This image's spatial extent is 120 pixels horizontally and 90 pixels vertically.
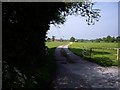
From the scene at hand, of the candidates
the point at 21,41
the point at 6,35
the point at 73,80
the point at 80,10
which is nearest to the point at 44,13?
the point at 21,41

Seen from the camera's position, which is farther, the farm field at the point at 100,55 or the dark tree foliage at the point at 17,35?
the farm field at the point at 100,55

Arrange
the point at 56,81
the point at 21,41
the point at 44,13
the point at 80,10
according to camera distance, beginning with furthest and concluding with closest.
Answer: the point at 80,10, the point at 56,81, the point at 44,13, the point at 21,41

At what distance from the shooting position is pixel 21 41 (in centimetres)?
1098

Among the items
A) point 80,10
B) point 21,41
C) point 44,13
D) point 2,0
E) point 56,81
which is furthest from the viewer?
point 80,10

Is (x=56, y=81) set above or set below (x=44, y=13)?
below

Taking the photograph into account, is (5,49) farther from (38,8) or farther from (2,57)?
(38,8)

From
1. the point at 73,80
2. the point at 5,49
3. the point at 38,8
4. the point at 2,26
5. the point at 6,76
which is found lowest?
the point at 73,80

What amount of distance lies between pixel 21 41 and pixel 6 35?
1.02m

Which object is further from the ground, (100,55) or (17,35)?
(17,35)

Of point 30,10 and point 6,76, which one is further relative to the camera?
point 30,10

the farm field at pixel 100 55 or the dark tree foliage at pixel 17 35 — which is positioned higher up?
the dark tree foliage at pixel 17 35

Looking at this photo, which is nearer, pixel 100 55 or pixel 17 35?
pixel 17 35

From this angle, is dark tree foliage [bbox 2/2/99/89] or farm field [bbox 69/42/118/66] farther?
farm field [bbox 69/42/118/66]

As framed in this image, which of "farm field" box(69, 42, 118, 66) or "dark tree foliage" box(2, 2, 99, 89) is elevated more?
"dark tree foliage" box(2, 2, 99, 89)
